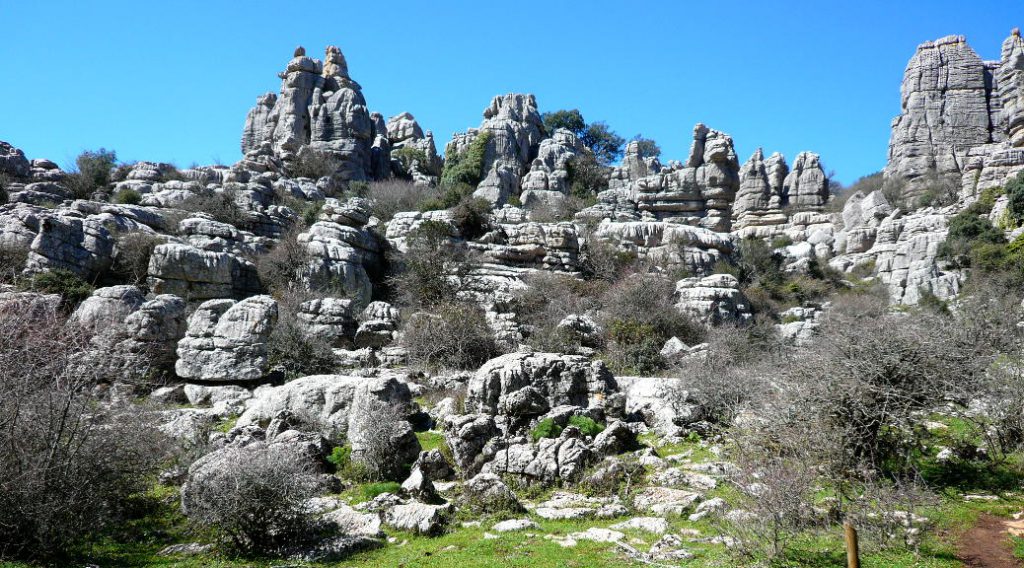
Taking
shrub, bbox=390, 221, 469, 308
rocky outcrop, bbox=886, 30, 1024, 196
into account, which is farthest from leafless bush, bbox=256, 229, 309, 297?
rocky outcrop, bbox=886, 30, 1024, 196

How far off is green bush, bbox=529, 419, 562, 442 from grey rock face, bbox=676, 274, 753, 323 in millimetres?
13483

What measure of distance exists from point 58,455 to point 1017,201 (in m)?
45.4

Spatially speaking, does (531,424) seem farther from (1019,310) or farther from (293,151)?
(293,151)

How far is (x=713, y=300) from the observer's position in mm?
28109

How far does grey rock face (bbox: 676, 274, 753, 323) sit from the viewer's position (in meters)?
27.6

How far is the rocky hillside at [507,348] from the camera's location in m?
9.68

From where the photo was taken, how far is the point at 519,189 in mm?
48438

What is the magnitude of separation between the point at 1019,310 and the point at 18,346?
31.1 m

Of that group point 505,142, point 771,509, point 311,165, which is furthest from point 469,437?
point 505,142

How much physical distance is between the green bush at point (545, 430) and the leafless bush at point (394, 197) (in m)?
28.0

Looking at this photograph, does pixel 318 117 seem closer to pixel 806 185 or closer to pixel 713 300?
pixel 713 300

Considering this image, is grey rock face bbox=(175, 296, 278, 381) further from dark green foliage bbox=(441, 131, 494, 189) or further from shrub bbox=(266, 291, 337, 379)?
dark green foliage bbox=(441, 131, 494, 189)

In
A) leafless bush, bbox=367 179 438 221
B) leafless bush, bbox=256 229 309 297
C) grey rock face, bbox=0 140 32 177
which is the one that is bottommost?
leafless bush, bbox=256 229 309 297

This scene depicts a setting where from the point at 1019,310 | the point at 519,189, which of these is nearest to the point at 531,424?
the point at 1019,310
